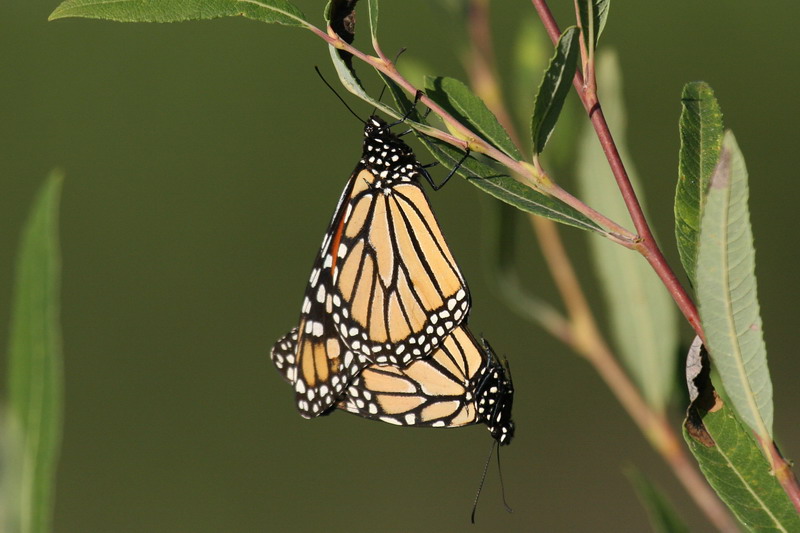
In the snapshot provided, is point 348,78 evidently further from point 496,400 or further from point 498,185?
Result: point 496,400

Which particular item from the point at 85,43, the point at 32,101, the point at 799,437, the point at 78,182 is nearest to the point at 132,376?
the point at 78,182

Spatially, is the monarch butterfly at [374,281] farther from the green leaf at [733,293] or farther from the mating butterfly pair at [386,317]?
the green leaf at [733,293]

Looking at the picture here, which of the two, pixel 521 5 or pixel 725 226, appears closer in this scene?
pixel 725 226

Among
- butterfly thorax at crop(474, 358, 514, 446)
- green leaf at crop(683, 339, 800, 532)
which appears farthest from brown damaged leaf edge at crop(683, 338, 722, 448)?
butterfly thorax at crop(474, 358, 514, 446)

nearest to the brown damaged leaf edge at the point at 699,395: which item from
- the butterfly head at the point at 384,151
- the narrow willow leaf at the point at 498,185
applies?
the narrow willow leaf at the point at 498,185

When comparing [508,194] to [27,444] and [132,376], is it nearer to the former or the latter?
[27,444]

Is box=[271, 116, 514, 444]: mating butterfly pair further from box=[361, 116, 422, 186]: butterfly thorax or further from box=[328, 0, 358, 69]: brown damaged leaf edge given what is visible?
box=[328, 0, 358, 69]: brown damaged leaf edge
